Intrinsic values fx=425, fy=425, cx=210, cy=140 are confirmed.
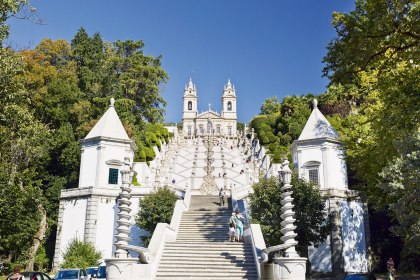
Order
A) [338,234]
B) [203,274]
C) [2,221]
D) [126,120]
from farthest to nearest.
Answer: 1. [126,120]
2. [338,234]
3. [2,221]
4. [203,274]

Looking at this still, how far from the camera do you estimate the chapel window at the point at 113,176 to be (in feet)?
96.2

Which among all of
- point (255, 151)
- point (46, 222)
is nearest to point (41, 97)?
point (46, 222)

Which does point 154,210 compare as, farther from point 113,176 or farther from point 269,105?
point 269,105

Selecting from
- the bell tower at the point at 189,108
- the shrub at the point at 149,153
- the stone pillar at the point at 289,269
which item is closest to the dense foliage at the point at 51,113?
the shrub at the point at 149,153

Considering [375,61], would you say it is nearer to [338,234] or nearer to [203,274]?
[203,274]

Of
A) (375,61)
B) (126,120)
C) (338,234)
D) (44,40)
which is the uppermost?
(44,40)

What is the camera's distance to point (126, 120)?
129 ft

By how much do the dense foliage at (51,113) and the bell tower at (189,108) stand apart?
189 ft

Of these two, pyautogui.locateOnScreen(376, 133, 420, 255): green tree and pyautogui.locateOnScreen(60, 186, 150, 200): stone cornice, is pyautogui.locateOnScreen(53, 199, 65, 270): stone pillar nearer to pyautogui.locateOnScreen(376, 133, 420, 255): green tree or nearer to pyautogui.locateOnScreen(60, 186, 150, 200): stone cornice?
→ pyautogui.locateOnScreen(60, 186, 150, 200): stone cornice

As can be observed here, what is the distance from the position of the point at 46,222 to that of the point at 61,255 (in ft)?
12.7

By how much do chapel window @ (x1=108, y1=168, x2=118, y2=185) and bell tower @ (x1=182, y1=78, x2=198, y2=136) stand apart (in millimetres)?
84826

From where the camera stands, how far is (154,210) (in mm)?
26203

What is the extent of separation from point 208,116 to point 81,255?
88942 millimetres

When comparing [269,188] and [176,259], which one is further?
[269,188]
